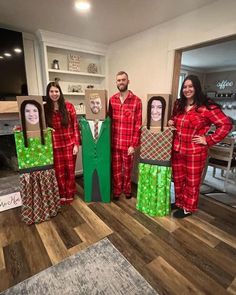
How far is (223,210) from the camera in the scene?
2.16 m

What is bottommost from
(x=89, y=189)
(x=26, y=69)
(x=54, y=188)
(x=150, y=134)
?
(x=89, y=189)

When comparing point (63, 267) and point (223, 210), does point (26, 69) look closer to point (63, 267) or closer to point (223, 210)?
point (63, 267)

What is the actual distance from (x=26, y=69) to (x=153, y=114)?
2.03m

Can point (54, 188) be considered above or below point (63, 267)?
above

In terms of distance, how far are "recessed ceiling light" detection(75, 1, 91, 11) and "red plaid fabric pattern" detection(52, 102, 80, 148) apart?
0.96m

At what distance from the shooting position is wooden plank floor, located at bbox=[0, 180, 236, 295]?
4.33 ft

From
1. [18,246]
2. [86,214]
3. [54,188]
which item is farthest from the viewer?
A: [86,214]

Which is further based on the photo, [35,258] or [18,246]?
[18,246]

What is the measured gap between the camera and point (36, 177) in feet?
5.92

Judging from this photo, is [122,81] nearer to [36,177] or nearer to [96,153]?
[96,153]

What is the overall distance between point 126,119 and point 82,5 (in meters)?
1.21

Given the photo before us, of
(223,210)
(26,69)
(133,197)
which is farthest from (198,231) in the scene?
(26,69)

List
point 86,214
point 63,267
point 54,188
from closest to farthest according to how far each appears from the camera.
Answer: point 63,267 < point 54,188 < point 86,214

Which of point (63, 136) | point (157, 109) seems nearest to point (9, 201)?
point (63, 136)
